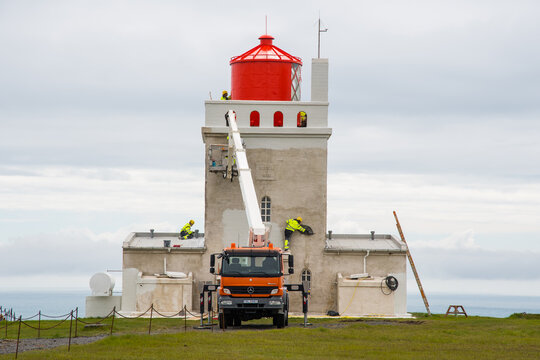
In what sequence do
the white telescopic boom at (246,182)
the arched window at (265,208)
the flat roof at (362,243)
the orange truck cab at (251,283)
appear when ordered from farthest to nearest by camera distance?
the arched window at (265,208), the flat roof at (362,243), the white telescopic boom at (246,182), the orange truck cab at (251,283)

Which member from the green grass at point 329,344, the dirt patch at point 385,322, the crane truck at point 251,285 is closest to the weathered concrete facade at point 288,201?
the dirt patch at point 385,322

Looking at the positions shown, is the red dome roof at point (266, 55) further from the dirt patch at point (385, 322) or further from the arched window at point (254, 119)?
the dirt patch at point (385, 322)

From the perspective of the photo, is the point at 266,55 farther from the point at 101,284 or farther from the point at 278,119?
the point at 101,284

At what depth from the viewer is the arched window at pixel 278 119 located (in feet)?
158

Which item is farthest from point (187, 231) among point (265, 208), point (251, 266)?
point (251, 266)

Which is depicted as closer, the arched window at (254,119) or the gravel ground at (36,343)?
the gravel ground at (36,343)

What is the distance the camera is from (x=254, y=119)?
158ft

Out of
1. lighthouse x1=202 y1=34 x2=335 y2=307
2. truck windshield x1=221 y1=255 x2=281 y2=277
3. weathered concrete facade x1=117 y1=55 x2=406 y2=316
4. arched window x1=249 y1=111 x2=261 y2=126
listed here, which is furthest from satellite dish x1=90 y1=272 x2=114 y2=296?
truck windshield x1=221 y1=255 x2=281 y2=277

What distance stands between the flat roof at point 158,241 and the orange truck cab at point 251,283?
486 inches

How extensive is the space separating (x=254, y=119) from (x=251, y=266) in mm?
14172

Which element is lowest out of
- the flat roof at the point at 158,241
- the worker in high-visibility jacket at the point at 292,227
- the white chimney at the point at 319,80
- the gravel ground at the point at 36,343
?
the gravel ground at the point at 36,343

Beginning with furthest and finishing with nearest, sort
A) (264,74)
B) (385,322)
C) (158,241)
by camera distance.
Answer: (158,241), (264,74), (385,322)

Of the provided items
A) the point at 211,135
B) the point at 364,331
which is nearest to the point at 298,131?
the point at 211,135

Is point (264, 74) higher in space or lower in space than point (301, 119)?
higher
